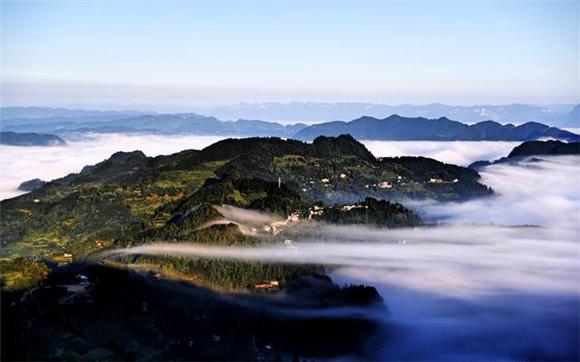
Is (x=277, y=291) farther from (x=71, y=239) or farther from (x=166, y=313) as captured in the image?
(x=71, y=239)

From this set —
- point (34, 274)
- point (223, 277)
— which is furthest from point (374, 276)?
point (34, 274)

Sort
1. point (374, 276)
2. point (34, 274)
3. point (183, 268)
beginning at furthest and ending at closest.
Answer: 1. point (374, 276)
2. point (183, 268)
3. point (34, 274)

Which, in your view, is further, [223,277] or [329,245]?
[329,245]

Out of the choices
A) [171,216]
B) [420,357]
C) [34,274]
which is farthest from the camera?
[171,216]

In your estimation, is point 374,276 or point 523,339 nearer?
point 523,339

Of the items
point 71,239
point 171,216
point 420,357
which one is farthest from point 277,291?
point 71,239

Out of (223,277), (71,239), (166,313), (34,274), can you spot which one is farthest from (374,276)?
(71,239)

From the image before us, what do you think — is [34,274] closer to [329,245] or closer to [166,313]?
[166,313]

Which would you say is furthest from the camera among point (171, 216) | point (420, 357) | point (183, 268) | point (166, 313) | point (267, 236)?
point (171, 216)

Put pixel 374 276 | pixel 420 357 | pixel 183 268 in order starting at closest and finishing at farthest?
1. pixel 420 357
2. pixel 183 268
3. pixel 374 276
